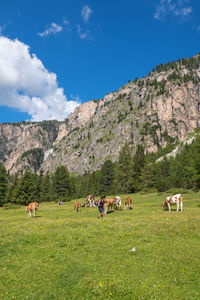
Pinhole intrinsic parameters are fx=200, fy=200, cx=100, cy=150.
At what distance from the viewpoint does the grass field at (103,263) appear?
8859mm

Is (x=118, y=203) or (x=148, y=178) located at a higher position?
(x=148, y=178)

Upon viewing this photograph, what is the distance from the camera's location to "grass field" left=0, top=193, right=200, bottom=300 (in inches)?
349

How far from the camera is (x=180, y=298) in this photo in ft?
26.5

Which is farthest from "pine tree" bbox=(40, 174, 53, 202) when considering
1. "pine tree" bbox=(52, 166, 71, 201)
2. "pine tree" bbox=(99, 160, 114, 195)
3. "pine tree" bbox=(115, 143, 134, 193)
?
"pine tree" bbox=(115, 143, 134, 193)

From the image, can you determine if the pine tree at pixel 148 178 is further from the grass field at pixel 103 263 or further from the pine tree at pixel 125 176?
the grass field at pixel 103 263

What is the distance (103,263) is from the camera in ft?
36.9

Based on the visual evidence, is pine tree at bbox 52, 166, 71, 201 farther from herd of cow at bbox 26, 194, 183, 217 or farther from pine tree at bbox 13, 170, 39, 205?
herd of cow at bbox 26, 194, 183, 217

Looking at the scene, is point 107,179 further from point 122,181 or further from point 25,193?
point 25,193

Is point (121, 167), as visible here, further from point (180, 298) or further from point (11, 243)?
point (180, 298)

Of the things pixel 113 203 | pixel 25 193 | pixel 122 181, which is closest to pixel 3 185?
pixel 25 193

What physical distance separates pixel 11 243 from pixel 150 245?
A: 10.1 metres

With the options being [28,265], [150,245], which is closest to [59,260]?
[28,265]

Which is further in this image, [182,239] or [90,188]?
[90,188]

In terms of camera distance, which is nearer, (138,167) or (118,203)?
(118,203)
